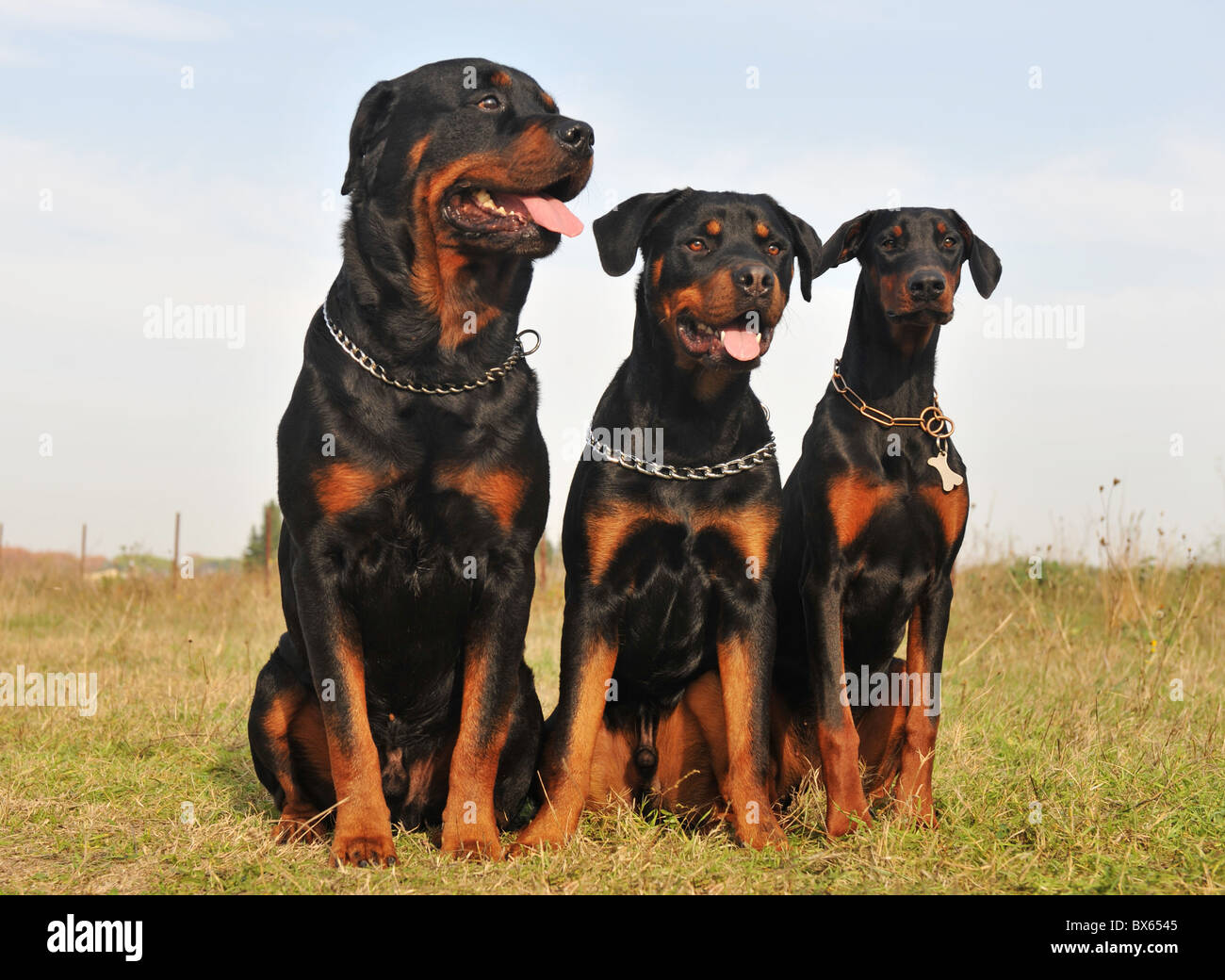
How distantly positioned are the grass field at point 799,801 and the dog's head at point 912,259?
178 centimetres

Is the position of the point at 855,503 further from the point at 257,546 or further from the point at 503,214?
the point at 257,546

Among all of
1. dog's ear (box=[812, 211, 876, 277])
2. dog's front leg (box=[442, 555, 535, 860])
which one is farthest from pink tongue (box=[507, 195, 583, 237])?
dog's ear (box=[812, 211, 876, 277])

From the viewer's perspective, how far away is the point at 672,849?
3.64m

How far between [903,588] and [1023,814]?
2.88 feet

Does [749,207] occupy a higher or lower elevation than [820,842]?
higher

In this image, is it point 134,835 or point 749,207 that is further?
point 749,207

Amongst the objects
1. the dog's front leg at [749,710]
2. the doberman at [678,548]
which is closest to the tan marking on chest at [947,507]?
the doberman at [678,548]

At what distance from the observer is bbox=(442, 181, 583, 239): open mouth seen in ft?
11.5

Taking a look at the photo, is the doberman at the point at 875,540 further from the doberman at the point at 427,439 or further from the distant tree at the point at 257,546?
the distant tree at the point at 257,546

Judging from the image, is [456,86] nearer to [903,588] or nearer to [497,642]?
[497,642]

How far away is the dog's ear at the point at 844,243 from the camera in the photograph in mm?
4336

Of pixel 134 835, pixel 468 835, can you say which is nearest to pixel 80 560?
pixel 134 835

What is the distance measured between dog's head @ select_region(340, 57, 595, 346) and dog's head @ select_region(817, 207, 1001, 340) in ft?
4.25
